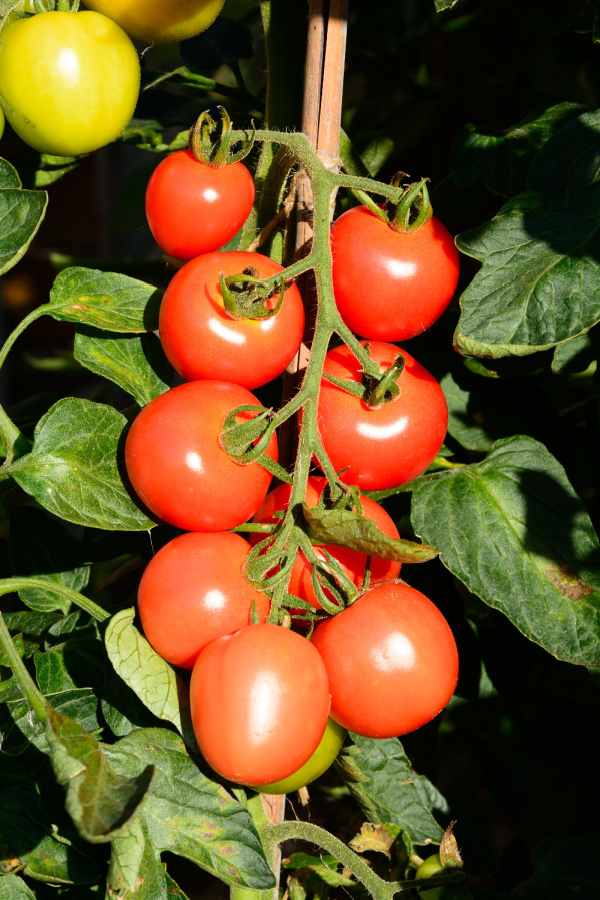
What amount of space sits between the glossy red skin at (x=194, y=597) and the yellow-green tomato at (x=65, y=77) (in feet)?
1.06

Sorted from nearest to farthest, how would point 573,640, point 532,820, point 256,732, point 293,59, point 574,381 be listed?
point 256,732 → point 573,640 → point 293,59 → point 574,381 → point 532,820

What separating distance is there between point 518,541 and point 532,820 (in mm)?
843

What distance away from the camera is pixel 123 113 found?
0.63m

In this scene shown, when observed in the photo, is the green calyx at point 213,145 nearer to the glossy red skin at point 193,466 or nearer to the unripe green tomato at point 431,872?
the glossy red skin at point 193,466

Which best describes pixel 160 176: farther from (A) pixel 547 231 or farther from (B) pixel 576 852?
(B) pixel 576 852

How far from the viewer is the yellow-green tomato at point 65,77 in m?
0.57


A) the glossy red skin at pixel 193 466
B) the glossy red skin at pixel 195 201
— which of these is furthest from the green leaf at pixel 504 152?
the glossy red skin at pixel 193 466

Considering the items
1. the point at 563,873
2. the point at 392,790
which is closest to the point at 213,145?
the point at 392,790

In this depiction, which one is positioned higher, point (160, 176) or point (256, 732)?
point (160, 176)

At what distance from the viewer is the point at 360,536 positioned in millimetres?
468

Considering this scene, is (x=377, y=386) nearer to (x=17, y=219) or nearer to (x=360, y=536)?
(x=360, y=536)

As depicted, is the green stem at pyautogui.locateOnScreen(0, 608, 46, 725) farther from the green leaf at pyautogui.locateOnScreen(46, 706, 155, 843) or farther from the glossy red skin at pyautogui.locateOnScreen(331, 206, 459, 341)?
the glossy red skin at pyautogui.locateOnScreen(331, 206, 459, 341)

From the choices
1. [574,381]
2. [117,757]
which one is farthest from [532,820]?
[117,757]

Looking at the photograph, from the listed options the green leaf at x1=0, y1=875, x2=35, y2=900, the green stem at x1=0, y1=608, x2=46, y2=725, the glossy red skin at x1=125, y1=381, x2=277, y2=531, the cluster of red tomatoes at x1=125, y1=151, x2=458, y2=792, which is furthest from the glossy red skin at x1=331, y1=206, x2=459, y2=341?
the green leaf at x1=0, y1=875, x2=35, y2=900
